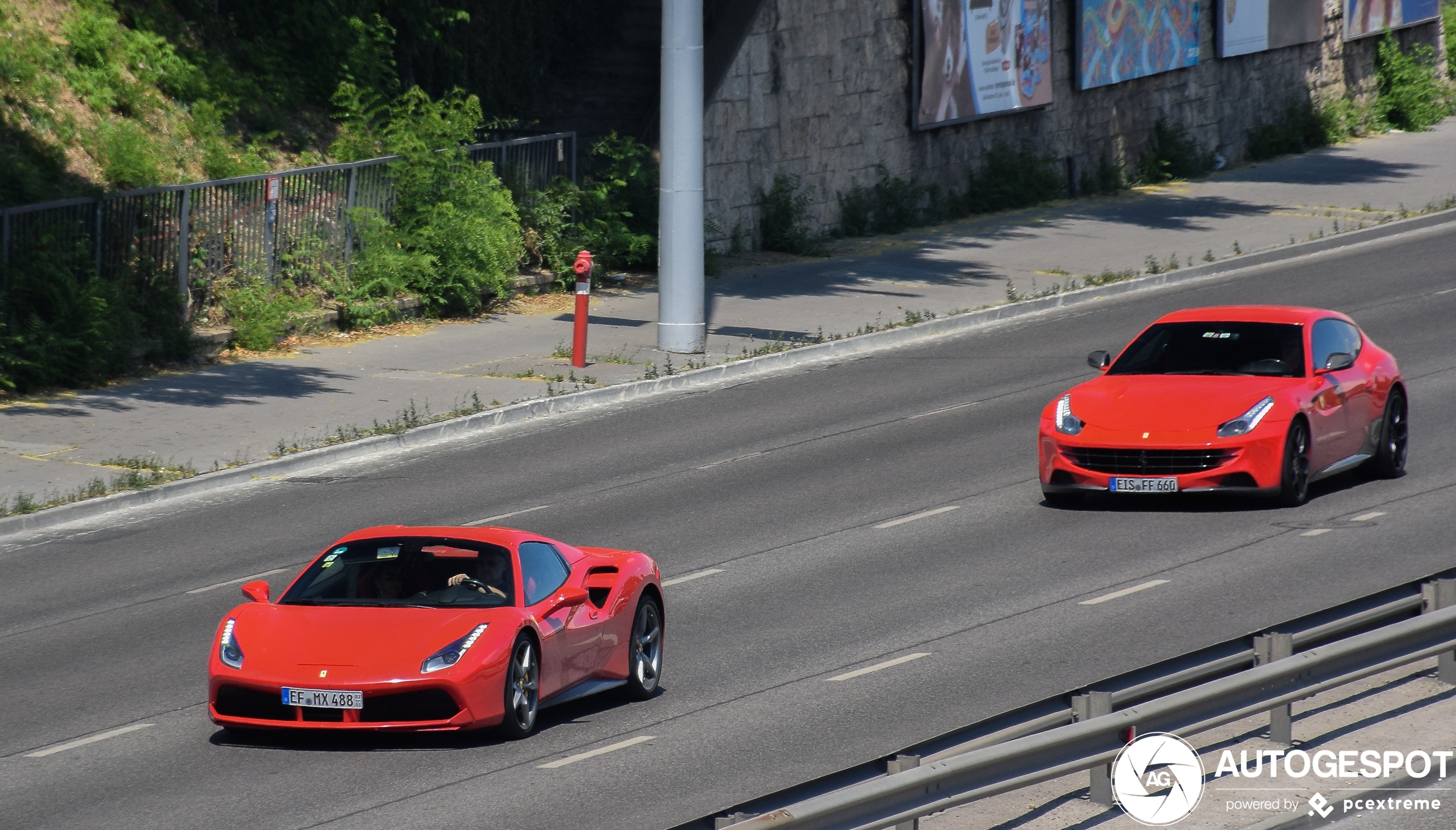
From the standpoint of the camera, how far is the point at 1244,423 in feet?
49.2

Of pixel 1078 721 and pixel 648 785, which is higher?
pixel 1078 721

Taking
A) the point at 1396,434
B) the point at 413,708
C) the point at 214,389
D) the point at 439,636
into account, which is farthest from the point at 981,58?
the point at 413,708

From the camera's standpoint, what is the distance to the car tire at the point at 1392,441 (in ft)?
53.3

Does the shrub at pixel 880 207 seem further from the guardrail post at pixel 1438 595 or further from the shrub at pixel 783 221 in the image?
the guardrail post at pixel 1438 595

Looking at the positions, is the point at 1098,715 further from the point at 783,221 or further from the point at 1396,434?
the point at 783,221

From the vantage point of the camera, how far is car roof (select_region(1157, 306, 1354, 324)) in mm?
16438

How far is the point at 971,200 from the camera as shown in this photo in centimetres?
3559

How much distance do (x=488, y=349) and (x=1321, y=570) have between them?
13.0 m

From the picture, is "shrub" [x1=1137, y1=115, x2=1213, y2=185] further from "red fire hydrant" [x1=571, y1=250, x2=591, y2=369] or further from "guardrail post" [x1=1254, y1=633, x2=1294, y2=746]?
"guardrail post" [x1=1254, y1=633, x2=1294, y2=746]

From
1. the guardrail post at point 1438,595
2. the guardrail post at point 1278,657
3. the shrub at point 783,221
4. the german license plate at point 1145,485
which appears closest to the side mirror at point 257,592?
the guardrail post at point 1278,657

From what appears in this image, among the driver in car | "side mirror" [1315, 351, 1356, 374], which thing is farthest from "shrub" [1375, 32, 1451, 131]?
the driver in car

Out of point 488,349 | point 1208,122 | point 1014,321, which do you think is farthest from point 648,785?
point 1208,122

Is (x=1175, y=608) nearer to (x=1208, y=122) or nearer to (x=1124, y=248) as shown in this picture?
(x=1124, y=248)

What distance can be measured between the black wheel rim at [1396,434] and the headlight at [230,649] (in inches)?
396
